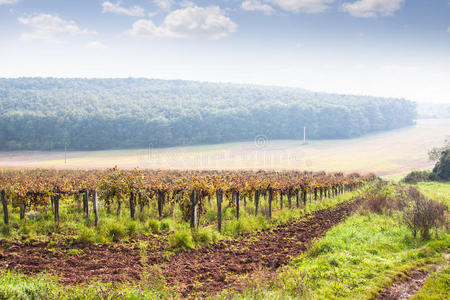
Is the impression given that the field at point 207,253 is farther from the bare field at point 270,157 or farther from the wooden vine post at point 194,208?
the bare field at point 270,157

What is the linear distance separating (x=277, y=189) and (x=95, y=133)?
329 ft

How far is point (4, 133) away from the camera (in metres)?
102

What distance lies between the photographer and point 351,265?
9133mm

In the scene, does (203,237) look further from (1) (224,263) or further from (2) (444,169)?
(2) (444,169)

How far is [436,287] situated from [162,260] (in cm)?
771

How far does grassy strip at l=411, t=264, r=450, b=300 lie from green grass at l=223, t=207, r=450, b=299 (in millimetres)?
699

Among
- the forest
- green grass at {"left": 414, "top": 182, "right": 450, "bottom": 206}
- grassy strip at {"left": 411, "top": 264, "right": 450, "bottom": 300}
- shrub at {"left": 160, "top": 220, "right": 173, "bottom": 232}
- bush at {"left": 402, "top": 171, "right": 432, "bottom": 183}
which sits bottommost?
bush at {"left": 402, "top": 171, "right": 432, "bottom": 183}

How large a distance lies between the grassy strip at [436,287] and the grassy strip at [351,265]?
69 centimetres

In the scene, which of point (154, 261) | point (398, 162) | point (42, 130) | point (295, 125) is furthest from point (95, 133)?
point (154, 261)

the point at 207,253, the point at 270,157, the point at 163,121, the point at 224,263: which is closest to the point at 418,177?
the point at 270,157

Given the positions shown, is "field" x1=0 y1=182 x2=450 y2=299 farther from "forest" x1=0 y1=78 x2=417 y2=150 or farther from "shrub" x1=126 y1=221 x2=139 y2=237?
"forest" x1=0 y1=78 x2=417 y2=150

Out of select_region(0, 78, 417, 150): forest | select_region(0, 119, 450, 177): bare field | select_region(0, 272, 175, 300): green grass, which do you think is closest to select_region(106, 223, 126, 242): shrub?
select_region(0, 272, 175, 300): green grass

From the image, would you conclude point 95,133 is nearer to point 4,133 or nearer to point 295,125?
point 4,133

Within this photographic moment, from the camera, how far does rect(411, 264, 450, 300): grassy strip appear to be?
7.07m
